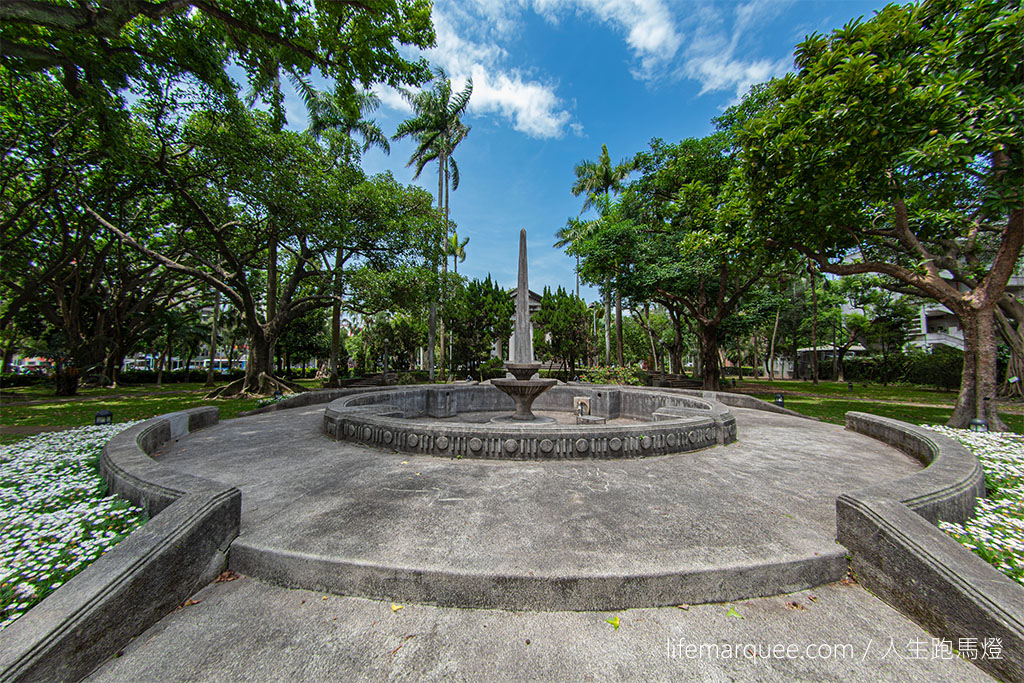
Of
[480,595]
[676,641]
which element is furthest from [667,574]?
[480,595]

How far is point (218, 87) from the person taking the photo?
10.8 metres

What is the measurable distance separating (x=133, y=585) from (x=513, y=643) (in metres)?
2.70

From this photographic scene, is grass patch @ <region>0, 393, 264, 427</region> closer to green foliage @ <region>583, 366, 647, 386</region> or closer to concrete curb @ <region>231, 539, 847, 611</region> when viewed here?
concrete curb @ <region>231, 539, 847, 611</region>

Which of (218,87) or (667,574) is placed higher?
(218,87)

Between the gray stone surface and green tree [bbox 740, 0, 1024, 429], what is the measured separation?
9.55 metres

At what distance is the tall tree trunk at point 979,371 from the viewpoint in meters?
9.09

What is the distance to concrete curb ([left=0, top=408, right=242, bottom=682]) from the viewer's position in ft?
6.85

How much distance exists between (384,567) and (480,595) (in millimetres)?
810

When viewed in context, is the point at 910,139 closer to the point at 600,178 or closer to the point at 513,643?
the point at 513,643

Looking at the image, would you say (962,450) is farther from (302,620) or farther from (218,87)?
(218,87)

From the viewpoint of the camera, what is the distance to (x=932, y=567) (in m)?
2.68

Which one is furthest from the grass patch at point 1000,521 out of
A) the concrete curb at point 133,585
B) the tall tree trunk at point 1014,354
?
the tall tree trunk at point 1014,354

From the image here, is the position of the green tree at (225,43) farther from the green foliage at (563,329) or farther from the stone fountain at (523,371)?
the green foliage at (563,329)

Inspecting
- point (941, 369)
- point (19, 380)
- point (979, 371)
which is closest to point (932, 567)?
point (979, 371)
